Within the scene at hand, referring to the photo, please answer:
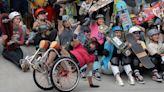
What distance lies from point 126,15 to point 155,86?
6.67 ft

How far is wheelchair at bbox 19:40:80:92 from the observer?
21.4ft

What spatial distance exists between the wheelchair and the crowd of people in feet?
0.42

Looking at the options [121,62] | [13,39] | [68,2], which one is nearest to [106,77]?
[121,62]

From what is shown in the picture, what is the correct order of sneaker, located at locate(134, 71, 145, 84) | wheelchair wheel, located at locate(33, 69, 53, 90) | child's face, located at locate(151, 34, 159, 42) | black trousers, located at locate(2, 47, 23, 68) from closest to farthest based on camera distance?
wheelchair wheel, located at locate(33, 69, 53, 90)
sneaker, located at locate(134, 71, 145, 84)
child's face, located at locate(151, 34, 159, 42)
black trousers, located at locate(2, 47, 23, 68)

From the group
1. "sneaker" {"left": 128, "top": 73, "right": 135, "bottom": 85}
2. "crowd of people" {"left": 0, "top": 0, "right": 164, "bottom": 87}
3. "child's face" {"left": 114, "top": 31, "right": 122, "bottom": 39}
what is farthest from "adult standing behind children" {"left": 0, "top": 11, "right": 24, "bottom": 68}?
"sneaker" {"left": 128, "top": 73, "right": 135, "bottom": 85}

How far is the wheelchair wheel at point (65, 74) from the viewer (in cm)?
648

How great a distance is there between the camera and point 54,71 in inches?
255

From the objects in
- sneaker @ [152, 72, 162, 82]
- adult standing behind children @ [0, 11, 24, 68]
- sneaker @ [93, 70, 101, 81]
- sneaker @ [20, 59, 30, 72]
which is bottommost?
sneaker @ [152, 72, 162, 82]

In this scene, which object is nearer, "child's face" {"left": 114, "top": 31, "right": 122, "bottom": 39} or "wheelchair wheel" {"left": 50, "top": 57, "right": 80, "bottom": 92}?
"wheelchair wheel" {"left": 50, "top": 57, "right": 80, "bottom": 92}

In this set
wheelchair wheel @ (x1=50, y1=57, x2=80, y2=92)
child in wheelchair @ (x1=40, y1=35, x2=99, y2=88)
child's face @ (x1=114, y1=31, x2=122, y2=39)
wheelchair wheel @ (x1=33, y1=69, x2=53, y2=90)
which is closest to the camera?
wheelchair wheel @ (x1=50, y1=57, x2=80, y2=92)

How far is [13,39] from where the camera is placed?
8.40 m

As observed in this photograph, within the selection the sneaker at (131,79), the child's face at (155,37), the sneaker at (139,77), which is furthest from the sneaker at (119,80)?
the child's face at (155,37)

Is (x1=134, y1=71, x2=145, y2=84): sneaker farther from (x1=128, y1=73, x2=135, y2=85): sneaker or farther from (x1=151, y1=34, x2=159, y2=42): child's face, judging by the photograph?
(x1=151, y1=34, x2=159, y2=42): child's face

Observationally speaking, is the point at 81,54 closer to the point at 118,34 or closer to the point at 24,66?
the point at 118,34
